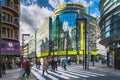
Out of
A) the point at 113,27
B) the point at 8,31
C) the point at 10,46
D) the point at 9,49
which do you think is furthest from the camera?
the point at 8,31

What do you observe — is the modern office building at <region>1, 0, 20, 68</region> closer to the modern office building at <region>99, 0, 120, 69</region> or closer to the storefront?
the storefront

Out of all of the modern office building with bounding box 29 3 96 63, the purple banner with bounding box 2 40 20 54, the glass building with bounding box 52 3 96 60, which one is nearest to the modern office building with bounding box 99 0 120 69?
the purple banner with bounding box 2 40 20 54

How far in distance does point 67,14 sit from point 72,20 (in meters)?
3.49

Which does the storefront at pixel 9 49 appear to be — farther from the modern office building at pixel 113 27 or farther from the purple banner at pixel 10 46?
the modern office building at pixel 113 27

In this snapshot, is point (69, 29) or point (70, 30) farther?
point (70, 30)

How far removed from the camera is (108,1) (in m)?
45.6

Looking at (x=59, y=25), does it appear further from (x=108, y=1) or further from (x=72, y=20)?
(x=108, y=1)

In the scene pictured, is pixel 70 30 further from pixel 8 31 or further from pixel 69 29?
pixel 8 31

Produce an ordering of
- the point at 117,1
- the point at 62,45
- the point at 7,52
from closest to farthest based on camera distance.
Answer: the point at 117,1, the point at 7,52, the point at 62,45

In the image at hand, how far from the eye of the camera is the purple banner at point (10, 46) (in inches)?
1812

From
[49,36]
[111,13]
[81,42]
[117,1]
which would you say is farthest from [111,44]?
[49,36]

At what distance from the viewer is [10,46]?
49.0 m

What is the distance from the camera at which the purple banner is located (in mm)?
46013

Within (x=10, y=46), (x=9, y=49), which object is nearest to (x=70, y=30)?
(x=10, y=46)
